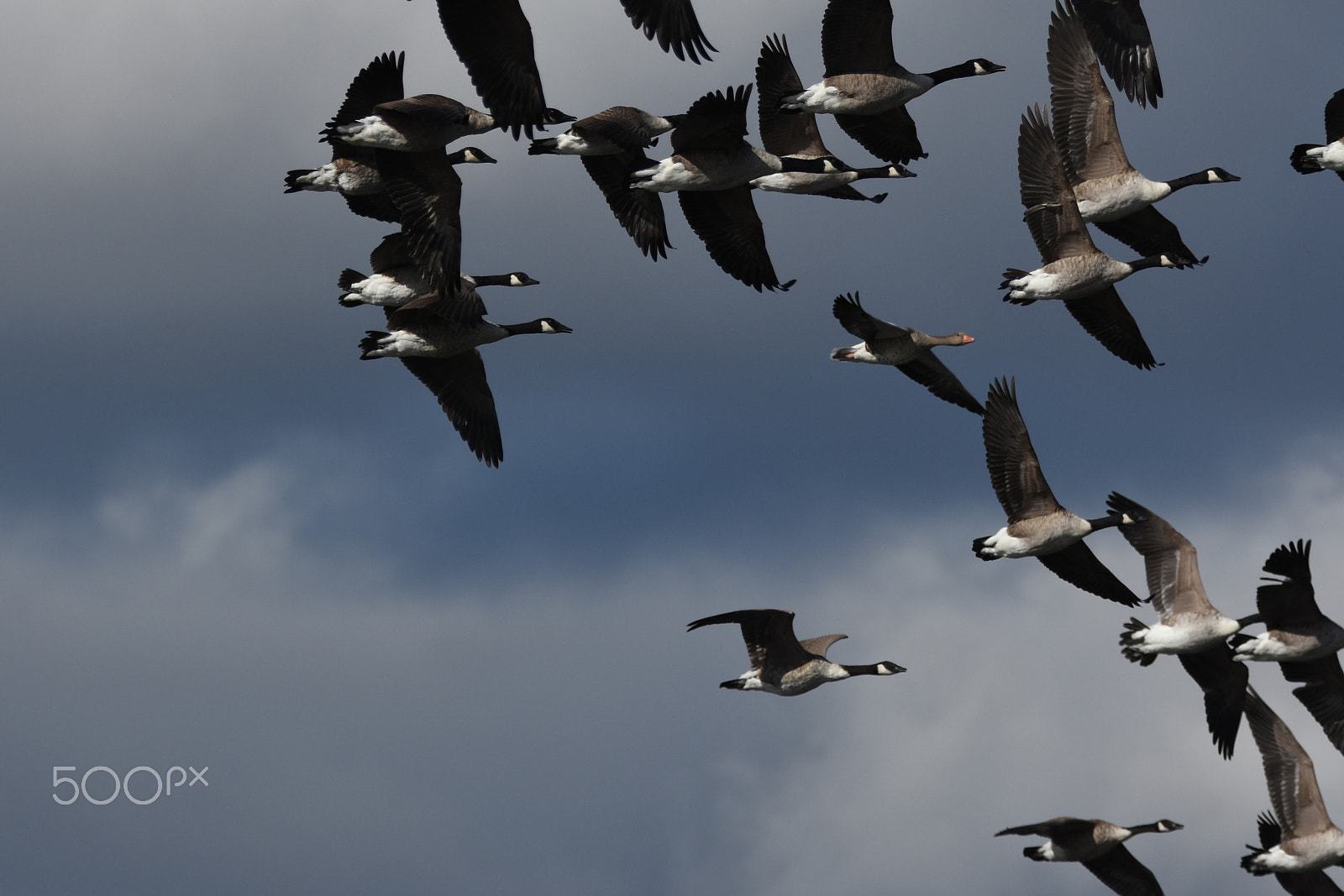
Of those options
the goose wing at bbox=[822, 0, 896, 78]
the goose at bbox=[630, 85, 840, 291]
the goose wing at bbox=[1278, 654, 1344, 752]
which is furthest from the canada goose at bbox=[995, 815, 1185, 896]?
the goose wing at bbox=[822, 0, 896, 78]

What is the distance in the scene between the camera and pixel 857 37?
33656 millimetres

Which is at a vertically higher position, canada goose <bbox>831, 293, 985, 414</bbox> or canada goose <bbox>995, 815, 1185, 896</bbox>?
A: canada goose <bbox>831, 293, 985, 414</bbox>

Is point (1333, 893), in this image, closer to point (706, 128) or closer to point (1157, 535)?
point (1157, 535)

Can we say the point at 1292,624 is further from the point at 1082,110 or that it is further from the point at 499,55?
the point at 499,55

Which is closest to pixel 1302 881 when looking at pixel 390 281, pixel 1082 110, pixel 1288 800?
pixel 1288 800

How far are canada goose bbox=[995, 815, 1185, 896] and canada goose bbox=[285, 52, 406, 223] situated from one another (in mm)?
14233

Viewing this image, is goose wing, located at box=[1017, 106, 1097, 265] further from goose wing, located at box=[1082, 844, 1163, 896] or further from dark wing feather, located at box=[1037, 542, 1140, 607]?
goose wing, located at box=[1082, 844, 1163, 896]

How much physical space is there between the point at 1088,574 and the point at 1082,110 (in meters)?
7.64

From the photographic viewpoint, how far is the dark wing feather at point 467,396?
36062 mm

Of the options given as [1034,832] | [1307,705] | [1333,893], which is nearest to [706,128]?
[1034,832]

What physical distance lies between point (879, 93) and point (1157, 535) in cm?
847

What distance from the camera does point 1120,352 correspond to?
119 feet

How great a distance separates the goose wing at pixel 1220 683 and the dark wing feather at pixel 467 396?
39.8 ft

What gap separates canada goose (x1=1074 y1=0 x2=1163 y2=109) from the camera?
32.1m
